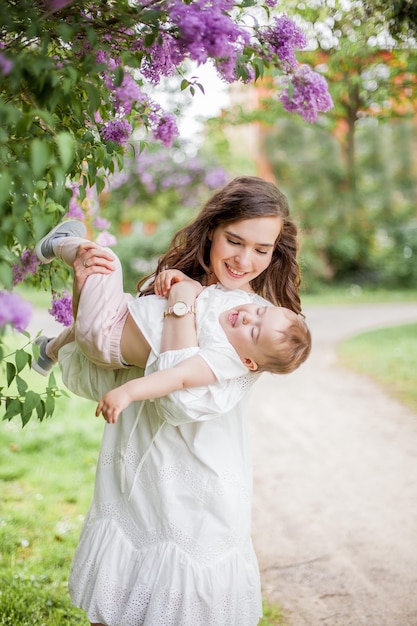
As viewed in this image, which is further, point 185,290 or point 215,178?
A: point 215,178

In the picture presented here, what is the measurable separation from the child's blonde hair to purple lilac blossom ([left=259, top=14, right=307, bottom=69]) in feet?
2.96

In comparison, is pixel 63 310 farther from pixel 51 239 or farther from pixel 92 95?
pixel 92 95

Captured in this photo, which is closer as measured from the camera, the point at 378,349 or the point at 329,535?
the point at 329,535

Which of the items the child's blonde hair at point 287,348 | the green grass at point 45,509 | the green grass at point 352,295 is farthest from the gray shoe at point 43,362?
the green grass at point 352,295

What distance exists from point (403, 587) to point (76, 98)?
2.81 meters

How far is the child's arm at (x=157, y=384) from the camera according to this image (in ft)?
6.54

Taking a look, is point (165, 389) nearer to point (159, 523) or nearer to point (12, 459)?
point (159, 523)

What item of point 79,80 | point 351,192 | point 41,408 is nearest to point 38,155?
point 79,80

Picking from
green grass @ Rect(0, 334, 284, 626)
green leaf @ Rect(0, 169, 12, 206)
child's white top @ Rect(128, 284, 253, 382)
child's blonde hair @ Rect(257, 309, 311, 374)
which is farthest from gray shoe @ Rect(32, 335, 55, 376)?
green leaf @ Rect(0, 169, 12, 206)

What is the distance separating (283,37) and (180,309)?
100cm

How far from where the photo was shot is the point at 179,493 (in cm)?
232

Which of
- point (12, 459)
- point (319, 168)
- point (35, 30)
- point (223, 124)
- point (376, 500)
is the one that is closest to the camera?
point (35, 30)

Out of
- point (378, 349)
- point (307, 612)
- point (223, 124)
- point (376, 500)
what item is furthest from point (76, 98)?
point (223, 124)

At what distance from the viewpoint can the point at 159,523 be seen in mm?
2328
